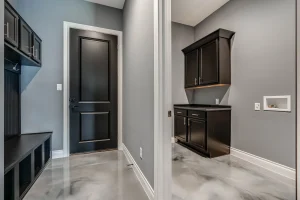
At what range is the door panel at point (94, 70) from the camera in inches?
108

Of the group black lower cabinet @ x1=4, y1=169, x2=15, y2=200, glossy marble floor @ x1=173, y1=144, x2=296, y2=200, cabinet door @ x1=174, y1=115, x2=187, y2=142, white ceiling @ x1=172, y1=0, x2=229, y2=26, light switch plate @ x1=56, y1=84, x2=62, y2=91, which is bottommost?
glossy marble floor @ x1=173, y1=144, x2=296, y2=200

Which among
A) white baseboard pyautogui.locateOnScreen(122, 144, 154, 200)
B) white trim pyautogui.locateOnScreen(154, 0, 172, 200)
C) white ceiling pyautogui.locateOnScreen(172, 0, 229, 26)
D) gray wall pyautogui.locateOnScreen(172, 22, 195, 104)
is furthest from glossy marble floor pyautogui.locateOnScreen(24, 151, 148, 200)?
white ceiling pyautogui.locateOnScreen(172, 0, 229, 26)

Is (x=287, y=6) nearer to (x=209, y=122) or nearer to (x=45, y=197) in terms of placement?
(x=209, y=122)

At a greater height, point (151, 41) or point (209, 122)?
point (151, 41)

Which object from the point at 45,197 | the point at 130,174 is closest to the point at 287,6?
the point at 130,174

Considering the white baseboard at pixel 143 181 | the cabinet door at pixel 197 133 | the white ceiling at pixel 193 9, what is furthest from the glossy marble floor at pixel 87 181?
the white ceiling at pixel 193 9

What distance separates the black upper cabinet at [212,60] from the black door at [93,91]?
1660mm

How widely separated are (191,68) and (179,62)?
1.17 ft

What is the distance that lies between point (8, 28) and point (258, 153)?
3498 mm

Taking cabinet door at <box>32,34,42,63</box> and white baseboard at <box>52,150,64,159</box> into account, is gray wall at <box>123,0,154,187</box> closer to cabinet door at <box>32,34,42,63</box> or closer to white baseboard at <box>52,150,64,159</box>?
white baseboard at <box>52,150,64,159</box>

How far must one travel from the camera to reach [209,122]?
252cm

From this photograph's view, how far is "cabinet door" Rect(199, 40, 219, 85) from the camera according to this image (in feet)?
8.89

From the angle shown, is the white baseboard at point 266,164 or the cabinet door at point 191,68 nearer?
the white baseboard at point 266,164

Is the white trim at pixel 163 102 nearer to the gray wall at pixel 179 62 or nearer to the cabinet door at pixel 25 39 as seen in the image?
the cabinet door at pixel 25 39
